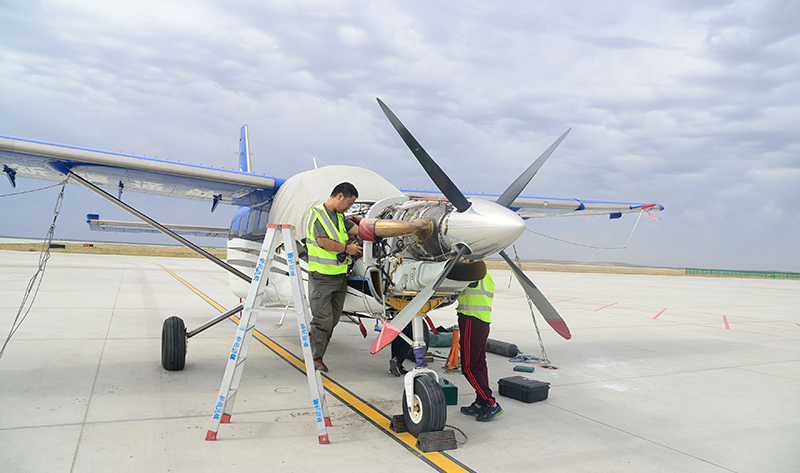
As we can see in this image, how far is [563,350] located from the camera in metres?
8.84

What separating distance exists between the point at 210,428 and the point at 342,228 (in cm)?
229

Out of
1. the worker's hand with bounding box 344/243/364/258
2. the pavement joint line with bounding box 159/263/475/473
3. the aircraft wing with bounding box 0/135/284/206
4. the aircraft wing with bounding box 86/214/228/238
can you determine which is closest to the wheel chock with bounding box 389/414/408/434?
the pavement joint line with bounding box 159/263/475/473

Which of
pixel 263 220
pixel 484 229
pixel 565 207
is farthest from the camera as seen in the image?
pixel 565 207

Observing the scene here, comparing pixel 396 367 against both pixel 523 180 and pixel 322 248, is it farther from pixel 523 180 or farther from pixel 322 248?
pixel 523 180

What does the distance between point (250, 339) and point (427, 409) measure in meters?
1.72

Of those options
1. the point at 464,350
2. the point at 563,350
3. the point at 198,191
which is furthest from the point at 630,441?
the point at 198,191

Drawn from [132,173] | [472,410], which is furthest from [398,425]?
[132,173]

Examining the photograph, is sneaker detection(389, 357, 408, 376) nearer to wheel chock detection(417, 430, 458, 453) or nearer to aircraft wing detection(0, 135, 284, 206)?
wheel chock detection(417, 430, 458, 453)

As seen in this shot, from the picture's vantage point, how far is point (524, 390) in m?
5.41

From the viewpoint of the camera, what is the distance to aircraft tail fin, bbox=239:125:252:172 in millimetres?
13477

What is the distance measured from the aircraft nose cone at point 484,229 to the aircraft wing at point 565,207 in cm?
609

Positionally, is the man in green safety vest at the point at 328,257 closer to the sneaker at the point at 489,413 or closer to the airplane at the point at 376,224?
the airplane at the point at 376,224

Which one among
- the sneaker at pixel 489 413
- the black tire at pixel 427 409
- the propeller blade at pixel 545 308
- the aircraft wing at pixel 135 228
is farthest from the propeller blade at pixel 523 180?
the aircraft wing at pixel 135 228

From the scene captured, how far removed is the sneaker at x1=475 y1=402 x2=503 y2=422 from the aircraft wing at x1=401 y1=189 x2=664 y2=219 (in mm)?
5817
